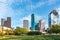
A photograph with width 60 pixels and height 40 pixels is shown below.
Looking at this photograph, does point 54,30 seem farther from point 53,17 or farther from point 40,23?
point 40,23

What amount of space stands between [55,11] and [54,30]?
122ft

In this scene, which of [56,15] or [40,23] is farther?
[40,23]

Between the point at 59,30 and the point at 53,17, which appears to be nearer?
the point at 59,30

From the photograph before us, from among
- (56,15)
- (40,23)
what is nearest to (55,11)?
(56,15)

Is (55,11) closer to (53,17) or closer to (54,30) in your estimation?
(53,17)

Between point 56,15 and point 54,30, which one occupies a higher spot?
point 56,15

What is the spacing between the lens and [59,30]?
63188mm

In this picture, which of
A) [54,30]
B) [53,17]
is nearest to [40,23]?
[53,17]

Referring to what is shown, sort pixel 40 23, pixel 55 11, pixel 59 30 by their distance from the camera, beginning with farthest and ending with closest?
pixel 40 23, pixel 55 11, pixel 59 30

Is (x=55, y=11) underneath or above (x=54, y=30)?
above

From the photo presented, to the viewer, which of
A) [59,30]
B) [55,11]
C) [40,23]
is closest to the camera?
[59,30]

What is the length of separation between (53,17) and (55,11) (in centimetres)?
665

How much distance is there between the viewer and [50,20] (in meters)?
103

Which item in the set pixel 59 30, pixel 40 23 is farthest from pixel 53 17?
pixel 59 30
